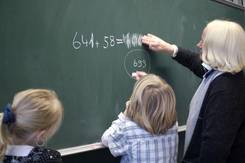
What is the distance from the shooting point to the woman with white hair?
1876mm

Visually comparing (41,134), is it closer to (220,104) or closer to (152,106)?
(152,106)

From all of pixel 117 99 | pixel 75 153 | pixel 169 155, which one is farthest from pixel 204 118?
pixel 75 153

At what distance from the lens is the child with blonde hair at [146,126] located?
6.17ft

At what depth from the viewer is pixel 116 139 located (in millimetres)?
Result: 1952

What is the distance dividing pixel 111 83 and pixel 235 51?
2.15ft

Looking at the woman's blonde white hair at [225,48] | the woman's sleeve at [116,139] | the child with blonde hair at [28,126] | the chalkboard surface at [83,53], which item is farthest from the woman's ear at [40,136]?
the woman's blonde white hair at [225,48]

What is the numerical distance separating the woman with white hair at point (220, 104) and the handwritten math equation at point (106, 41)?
410 millimetres

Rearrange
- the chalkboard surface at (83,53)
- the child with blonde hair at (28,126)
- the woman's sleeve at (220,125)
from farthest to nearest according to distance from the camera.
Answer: the woman's sleeve at (220,125) < the chalkboard surface at (83,53) < the child with blonde hair at (28,126)

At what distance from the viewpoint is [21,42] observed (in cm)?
169

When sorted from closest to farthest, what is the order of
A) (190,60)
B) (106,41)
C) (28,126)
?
(28,126) → (106,41) → (190,60)

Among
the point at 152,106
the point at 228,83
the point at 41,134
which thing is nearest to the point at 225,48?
the point at 228,83

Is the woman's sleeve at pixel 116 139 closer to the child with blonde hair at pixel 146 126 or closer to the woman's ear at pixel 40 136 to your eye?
the child with blonde hair at pixel 146 126

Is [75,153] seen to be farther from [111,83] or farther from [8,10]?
[8,10]

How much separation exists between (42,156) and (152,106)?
60cm
